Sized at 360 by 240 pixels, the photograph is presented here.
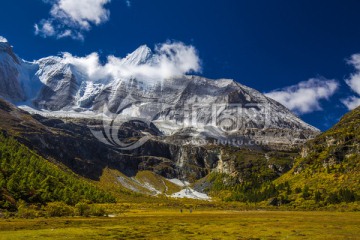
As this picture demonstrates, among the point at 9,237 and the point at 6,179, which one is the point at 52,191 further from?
the point at 9,237

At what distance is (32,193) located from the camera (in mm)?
149500

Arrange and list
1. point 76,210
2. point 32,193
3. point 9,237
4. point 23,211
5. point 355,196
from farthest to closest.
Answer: point 355,196
point 32,193
point 76,210
point 23,211
point 9,237

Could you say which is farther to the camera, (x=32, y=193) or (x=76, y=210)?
(x=32, y=193)

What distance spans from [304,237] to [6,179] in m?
131

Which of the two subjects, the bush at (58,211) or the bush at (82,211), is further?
the bush at (82,211)

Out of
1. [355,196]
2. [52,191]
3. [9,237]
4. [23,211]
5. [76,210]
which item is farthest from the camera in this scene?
[355,196]

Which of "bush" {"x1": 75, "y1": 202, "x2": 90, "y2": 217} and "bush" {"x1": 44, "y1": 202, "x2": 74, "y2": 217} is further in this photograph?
"bush" {"x1": 75, "y1": 202, "x2": 90, "y2": 217}

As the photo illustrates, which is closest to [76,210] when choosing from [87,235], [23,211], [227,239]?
[23,211]

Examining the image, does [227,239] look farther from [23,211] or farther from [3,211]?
[3,211]

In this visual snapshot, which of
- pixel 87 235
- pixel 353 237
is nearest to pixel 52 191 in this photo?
pixel 87 235

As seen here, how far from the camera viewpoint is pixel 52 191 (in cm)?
17438

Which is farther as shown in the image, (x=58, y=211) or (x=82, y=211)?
(x=82, y=211)

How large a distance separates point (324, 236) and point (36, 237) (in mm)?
54323

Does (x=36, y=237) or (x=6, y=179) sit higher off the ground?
(x=6, y=179)
